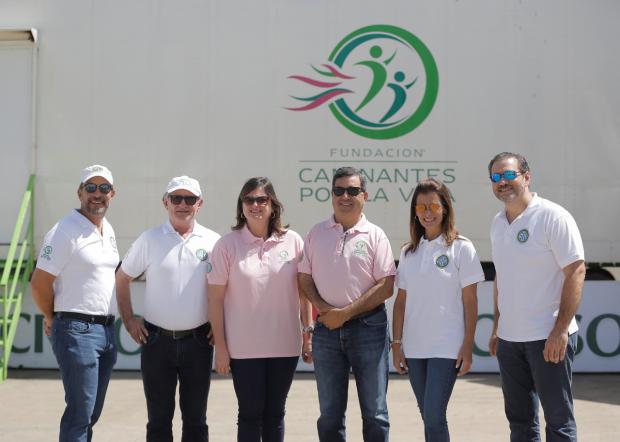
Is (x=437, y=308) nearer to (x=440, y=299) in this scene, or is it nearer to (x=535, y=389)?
(x=440, y=299)

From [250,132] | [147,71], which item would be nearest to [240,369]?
[250,132]

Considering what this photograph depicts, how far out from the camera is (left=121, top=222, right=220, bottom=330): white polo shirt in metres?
3.62

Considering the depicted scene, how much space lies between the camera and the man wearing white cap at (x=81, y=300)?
11.4ft

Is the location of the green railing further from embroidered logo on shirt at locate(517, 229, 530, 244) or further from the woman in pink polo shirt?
embroidered logo on shirt at locate(517, 229, 530, 244)

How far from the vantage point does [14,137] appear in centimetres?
723

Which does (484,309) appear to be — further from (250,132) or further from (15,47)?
(15,47)

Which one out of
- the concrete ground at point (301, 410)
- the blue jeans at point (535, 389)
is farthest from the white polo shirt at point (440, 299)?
the concrete ground at point (301, 410)

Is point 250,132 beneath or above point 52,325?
above

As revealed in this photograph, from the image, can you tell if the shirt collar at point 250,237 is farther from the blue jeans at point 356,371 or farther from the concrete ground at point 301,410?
the concrete ground at point 301,410

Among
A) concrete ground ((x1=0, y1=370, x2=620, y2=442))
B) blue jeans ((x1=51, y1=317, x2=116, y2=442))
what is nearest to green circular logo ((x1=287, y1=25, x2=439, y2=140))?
concrete ground ((x1=0, y1=370, x2=620, y2=442))

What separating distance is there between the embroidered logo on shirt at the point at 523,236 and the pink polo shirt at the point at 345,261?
0.61 metres

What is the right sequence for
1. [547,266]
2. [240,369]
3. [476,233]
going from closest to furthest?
[547,266], [240,369], [476,233]

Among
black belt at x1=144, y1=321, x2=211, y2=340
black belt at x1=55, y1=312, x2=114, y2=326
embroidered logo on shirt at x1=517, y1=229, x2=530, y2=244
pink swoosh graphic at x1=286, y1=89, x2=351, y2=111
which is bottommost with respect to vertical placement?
black belt at x1=144, y1=321, x2=211, y2=340

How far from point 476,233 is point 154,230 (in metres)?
3.99
